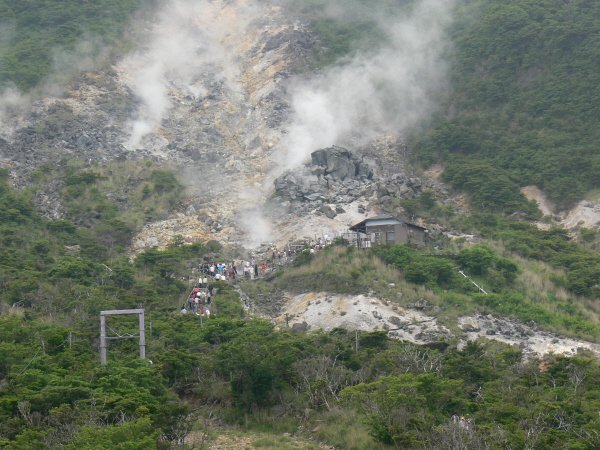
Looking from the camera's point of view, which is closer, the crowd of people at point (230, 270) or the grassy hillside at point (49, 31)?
the crowd of people at point (230, 270)

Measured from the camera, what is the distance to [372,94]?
60.9 metres

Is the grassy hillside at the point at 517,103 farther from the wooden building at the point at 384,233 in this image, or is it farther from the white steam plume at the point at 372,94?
the wooden building at the point at 384,233

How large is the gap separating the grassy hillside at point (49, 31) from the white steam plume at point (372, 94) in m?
20.3

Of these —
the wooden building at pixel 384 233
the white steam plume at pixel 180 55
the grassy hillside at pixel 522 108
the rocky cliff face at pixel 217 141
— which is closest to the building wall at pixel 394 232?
the wooden building at pixel 384 233

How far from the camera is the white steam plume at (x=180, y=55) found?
58594 millimetres

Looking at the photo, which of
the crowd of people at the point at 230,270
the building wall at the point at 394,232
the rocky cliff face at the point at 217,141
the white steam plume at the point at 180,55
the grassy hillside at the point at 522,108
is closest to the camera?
the crowd of people at the point at 230,270

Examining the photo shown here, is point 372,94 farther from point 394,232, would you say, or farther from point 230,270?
point 230,270

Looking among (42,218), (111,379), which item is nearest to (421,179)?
(42,218)

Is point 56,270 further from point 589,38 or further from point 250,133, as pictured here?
point 589,38

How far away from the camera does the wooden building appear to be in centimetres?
3844

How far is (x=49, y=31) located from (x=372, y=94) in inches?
1245

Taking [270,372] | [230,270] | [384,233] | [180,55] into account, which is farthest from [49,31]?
[270,372]

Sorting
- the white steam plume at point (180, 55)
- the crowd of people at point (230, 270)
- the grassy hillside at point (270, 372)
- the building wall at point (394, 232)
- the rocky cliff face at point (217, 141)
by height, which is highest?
the white steam plume at point (180, 55)

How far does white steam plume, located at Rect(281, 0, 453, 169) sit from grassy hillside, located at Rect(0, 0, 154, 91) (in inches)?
801
